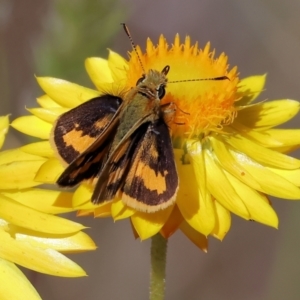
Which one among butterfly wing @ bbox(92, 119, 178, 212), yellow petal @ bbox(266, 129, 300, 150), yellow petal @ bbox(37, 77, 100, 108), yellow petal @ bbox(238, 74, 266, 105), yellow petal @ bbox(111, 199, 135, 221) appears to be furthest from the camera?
yellow petal @ bbox(238, 74, 266, 105)

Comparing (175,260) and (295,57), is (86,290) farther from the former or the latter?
(295,57)

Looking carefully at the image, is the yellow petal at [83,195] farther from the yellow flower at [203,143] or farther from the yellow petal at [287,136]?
the yellow petal at [287,136]

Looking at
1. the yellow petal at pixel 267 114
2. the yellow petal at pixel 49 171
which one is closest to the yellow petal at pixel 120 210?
the yellow petal at pixel 49 171

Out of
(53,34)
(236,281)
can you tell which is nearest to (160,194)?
(53,34)

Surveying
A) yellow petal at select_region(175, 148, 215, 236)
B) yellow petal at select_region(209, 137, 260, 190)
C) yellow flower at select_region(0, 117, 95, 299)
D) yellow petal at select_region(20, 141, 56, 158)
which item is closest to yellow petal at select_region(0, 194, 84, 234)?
yellow flower at select_region(0, 117, 95, 299)

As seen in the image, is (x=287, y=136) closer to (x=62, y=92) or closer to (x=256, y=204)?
(x=256, y=204)

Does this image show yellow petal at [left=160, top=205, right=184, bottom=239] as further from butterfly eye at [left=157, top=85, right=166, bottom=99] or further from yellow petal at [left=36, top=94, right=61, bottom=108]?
yellow petal at [left=36, top=94, right=61, bottom=108]

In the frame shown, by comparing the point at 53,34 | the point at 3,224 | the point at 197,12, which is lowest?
the point at 3,224

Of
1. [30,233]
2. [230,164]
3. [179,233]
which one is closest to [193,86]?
[230,164]
